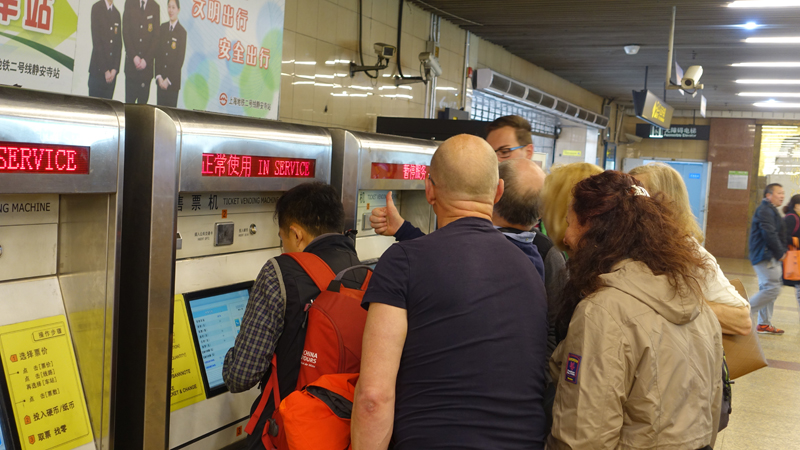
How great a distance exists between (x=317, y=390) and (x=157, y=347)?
508 mm

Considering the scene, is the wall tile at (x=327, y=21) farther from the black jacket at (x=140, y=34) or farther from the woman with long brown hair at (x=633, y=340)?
the woman with long brown hair at (x=633, y=340)

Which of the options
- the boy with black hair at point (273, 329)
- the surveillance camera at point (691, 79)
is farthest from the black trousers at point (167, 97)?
the surveillance camera at point (691, 79)

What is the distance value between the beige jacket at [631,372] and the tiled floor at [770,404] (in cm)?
289

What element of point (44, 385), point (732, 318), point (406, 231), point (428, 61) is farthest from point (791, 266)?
point (44, 385)

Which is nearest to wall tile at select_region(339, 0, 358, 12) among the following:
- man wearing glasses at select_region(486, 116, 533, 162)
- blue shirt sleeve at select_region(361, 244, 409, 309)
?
man wearing glasses at select_region(486, 116, 533, 162)

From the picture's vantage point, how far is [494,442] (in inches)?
52.9

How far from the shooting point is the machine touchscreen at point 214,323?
2.00 m

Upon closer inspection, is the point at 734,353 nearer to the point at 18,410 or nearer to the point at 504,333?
the point at 504,333

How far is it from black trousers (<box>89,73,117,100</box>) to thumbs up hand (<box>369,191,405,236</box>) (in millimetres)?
944

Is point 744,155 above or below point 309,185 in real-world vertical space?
above

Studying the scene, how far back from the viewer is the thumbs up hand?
2246 mm

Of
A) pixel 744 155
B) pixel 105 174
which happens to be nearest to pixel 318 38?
pixel 105 174

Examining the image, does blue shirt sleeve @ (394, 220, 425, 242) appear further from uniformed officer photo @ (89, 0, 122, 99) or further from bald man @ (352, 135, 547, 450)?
uniformed officer photo @ (89, 0, 122, 99)

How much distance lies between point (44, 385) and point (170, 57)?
108cm
